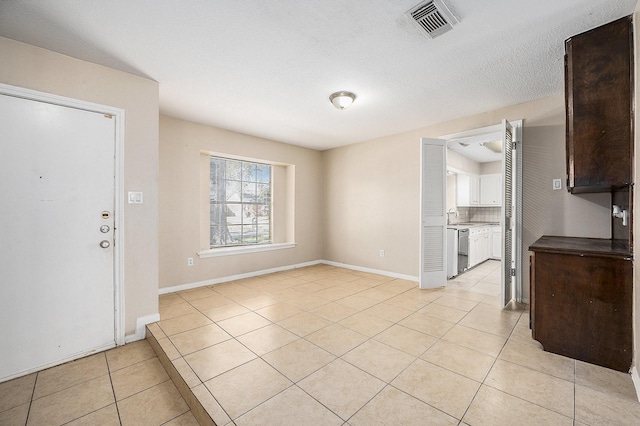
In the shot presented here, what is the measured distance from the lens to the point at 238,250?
176 inches

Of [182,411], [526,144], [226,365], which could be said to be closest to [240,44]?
[226,365]

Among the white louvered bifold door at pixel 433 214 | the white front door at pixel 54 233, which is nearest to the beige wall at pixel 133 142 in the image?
the white front door at pixel 54 233

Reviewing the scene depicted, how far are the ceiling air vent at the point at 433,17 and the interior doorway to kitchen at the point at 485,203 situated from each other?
1614 mm

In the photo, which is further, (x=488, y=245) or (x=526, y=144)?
(x=488, y=245)

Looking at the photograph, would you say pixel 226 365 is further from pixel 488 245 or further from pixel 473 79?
pixel 488 245

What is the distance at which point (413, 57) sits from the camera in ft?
7.61

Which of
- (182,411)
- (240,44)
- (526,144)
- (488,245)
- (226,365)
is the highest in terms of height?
(240,44)

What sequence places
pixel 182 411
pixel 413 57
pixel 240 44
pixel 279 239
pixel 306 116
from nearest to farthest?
1. pixel 182 411
2. pixel 240 44
3. pixel 413 57
4. pixel 306 116
5. pixel 279 239

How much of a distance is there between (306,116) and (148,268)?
2677 mm

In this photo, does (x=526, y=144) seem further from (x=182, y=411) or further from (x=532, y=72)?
(x=182, y=411)

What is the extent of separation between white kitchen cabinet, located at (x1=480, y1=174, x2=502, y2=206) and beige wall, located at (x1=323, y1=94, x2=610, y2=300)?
3428 millimetres

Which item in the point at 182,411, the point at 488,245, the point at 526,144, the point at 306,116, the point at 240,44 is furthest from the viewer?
the point at 488,245

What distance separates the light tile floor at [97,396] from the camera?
5.33 feet

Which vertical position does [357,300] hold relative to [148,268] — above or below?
below
